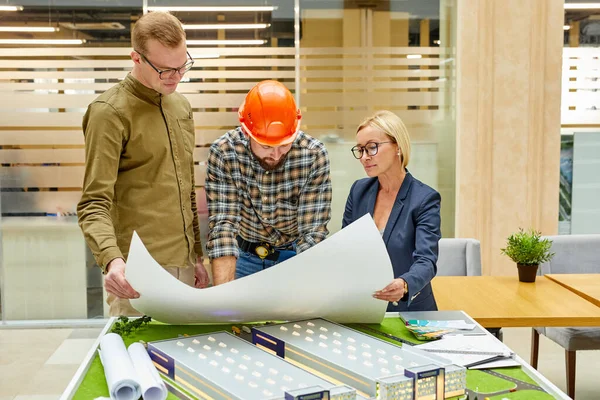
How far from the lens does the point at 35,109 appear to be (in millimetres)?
5340

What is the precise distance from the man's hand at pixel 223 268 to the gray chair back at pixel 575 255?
2.49 metres

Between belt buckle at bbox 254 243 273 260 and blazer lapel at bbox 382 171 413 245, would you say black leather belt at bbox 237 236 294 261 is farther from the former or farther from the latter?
blazer lapel at bbox 382 171 413 245

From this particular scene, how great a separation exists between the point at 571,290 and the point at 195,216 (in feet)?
6.53

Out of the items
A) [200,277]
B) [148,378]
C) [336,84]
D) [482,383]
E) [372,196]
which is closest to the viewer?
[148,378]

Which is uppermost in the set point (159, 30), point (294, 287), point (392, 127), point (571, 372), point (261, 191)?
point (159, 30)

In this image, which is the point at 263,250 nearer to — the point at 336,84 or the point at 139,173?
the point at 139,173

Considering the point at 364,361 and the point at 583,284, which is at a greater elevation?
the point at 364,361

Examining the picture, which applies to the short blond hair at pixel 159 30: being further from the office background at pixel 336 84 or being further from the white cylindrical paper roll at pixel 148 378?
the office background at pixel 336 84

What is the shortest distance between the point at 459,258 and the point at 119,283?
2.59 meters

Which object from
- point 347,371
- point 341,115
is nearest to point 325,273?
point 347,371

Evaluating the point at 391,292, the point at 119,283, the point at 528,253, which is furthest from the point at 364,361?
the point at 528,253

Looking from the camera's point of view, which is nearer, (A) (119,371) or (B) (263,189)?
(A) (119,371)

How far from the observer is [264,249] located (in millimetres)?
2279

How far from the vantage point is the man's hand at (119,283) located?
1743 millimetres
